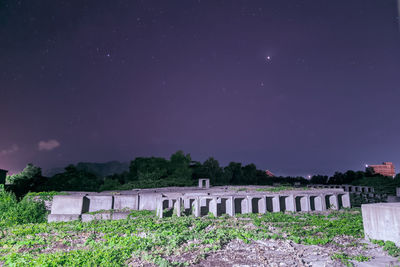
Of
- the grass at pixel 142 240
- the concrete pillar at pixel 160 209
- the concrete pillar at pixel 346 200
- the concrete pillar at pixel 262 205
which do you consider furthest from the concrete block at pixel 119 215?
the concrete pillar at pixel 346 200

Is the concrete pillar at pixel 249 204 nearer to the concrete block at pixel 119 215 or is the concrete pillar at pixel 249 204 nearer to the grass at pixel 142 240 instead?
the grass at pixel 142 240

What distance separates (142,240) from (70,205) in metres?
9.63

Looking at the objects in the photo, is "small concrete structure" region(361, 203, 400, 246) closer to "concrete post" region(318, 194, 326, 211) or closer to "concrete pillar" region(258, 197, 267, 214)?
"concrete pillar" region(258, 197, 267, 214)

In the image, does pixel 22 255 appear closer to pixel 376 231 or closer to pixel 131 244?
pixel 131 244

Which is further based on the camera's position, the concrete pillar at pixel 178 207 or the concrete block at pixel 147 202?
the concrete block at pixel 147 202

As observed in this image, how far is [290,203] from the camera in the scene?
50.4 ft

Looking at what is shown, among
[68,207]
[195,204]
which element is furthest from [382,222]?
[68,207]

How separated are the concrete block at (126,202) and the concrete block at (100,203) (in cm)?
38

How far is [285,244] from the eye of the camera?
7.96 meters

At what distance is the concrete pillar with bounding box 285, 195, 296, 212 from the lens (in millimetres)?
15180

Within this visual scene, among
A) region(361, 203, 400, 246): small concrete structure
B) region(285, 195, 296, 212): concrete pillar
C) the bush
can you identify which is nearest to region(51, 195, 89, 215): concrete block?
the bush

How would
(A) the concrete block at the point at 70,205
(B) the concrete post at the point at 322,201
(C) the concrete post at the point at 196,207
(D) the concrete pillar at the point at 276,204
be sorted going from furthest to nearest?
(B) the concrete post at the point at 322,201 → (A) the concrete block at the point at 70,205 → (D) the concrete pillar at the point at 276,204 → (C) the concrete post at the point at 196,207

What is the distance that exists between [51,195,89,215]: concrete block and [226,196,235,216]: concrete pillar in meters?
9.31

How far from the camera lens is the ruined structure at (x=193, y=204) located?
47.1 ft
